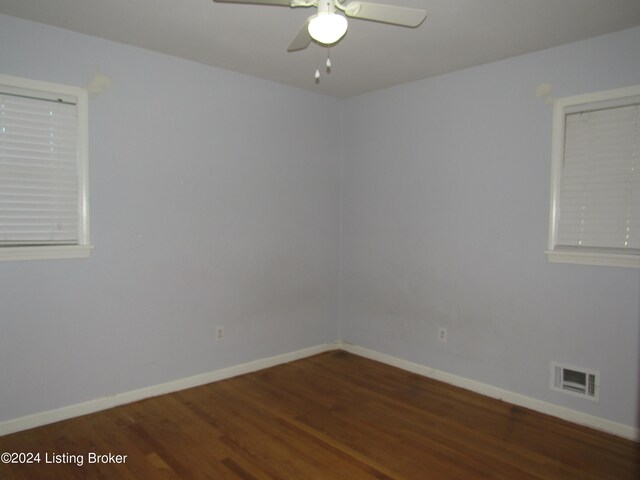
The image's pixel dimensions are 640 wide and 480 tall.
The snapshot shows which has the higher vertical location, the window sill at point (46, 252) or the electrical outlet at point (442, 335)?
the window sill at point (46, 252)

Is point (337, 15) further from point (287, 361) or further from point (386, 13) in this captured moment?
point (287, 361)

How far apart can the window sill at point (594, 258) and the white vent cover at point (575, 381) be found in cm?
73

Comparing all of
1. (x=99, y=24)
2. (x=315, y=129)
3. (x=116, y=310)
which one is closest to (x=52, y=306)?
(x=116, y=310)

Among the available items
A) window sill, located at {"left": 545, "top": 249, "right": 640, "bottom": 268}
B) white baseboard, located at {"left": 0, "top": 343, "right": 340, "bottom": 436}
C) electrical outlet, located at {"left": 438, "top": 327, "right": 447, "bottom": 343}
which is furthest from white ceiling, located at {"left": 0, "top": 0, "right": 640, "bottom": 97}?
white baseboard, located at {"left": 0, "top": 343, "right": 340, "bottom": 436}

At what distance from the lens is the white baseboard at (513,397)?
9.12 feet

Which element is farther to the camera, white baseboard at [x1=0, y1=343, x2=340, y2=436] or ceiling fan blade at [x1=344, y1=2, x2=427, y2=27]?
white baseboard at [x1=0, y1=343, x2=340, y2=436]

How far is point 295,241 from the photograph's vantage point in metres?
4.15

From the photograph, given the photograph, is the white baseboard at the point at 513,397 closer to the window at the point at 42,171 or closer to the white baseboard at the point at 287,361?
the white baseboard at the point at 287,361

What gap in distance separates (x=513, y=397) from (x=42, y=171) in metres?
3.67

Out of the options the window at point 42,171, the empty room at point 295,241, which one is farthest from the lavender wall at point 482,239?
the window at point 42,171

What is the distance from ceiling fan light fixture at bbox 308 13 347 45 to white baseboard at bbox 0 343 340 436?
109 inches

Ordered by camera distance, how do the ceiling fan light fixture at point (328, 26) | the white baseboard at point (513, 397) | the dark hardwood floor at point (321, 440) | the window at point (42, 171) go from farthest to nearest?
1. the white baseboard at point (513, 397)
2. the window at point (42, 171)
3. the dark hardwood floor at point (321, 440)
4. the ceiling fan light fixture at point (328, 26)

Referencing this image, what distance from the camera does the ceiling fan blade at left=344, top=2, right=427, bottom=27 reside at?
1865 millimetres

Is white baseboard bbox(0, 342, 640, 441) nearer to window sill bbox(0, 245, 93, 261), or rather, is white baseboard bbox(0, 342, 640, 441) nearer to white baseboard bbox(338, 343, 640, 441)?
white baseboard bbox(338, 343, 640, 441)
